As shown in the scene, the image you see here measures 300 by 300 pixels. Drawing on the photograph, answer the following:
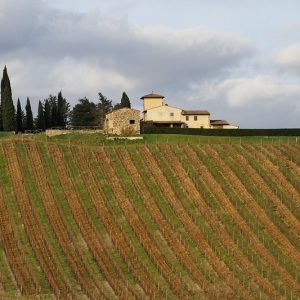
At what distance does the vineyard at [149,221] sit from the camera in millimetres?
46000

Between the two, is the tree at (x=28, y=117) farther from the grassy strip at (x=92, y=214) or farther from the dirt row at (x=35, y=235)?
the grassy strip at (x=92, y=214)

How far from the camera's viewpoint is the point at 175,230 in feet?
182

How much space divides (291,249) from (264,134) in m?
36.9

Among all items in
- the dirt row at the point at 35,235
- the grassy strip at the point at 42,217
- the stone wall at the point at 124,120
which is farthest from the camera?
the stone wall at the point at 124,120

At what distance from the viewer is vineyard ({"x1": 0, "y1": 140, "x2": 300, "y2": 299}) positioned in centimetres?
4600

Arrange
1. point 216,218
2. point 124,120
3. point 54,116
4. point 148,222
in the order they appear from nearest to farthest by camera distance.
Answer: point 148,222, point 216,218, point 124,120, point 54,116

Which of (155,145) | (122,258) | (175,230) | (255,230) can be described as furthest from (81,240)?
(155,145)

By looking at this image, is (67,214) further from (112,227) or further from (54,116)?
(54,116)

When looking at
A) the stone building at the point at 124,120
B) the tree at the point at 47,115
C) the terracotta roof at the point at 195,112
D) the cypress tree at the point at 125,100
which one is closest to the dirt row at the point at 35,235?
the stone building at the point at 124,120

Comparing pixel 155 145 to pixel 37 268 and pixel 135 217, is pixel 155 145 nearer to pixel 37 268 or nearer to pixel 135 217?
pixel 135 217

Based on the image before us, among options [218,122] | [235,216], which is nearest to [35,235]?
[235,216]

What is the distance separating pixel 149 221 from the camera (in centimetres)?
5706

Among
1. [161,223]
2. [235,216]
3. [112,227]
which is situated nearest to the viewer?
[112,227]

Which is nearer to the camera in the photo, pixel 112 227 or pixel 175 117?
Result: pixel 112 227
